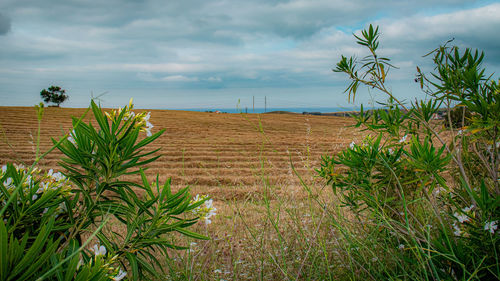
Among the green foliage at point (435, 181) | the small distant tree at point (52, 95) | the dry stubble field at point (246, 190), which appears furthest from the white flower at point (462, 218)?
the small distant tree at point (52, 95)

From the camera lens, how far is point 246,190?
5.96m

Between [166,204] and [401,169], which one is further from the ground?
[401,169]

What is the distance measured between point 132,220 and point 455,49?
1.77 metres

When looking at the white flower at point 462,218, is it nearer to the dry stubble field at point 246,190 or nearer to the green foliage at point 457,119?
the green foliage at point 457,119

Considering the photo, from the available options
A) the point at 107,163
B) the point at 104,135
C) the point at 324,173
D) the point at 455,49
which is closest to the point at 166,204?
the point at 107,163

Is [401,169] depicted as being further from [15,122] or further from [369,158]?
[15,122]

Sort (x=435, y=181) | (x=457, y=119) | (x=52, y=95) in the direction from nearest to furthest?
1. (x=435, y=181)
2. (x=457, y=119)
3. (x=52, y=95)

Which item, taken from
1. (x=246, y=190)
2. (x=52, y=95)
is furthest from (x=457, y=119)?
(x=52, y=95)

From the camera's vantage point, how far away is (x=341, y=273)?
175cm

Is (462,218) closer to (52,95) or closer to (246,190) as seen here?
(246,190)

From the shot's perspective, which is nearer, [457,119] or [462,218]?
[462,218]

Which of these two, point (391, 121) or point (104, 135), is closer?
point (104, 135)

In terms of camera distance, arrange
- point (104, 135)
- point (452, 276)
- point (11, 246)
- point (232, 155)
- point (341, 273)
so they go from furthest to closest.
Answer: point (232, 155)
point (341, 273)
point (104, 135)
point (452, 276)
point (11, 246)

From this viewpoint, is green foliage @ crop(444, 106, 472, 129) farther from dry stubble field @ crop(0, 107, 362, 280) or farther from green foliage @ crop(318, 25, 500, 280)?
dry stubble field @ crop(0, 107, 362, 280)
